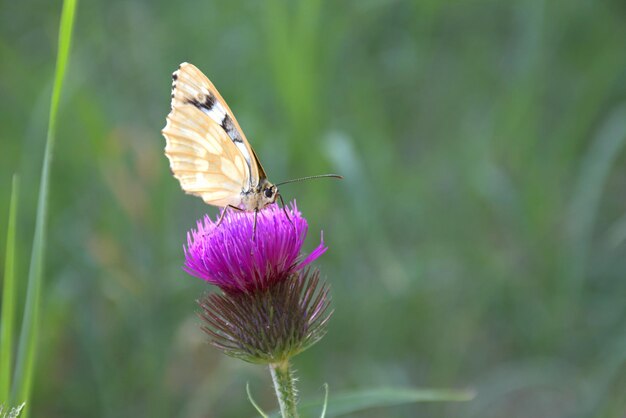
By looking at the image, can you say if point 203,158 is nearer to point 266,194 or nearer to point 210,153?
point 210,153

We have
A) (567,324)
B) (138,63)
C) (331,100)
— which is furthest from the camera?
(138,63)

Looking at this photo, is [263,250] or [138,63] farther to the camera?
[138,63]

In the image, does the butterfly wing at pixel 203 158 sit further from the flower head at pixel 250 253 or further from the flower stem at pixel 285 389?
the flower stem at pixel 285 389

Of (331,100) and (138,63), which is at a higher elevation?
(138,63)

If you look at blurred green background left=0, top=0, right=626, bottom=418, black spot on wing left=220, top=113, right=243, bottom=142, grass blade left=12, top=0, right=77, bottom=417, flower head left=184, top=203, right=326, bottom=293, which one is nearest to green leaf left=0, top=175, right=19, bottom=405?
grass blade left=12, top=0, right=77, bottom=417

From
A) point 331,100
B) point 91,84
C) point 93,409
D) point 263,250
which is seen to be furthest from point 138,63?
point 263,250

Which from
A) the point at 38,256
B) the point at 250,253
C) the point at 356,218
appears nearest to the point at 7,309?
the point at 38,256

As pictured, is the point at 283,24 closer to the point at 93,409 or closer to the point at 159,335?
the point at 159,335

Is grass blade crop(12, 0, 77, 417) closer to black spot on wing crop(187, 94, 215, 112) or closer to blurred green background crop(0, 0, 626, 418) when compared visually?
black spot on wing crop(187, 94, 215, 112)
